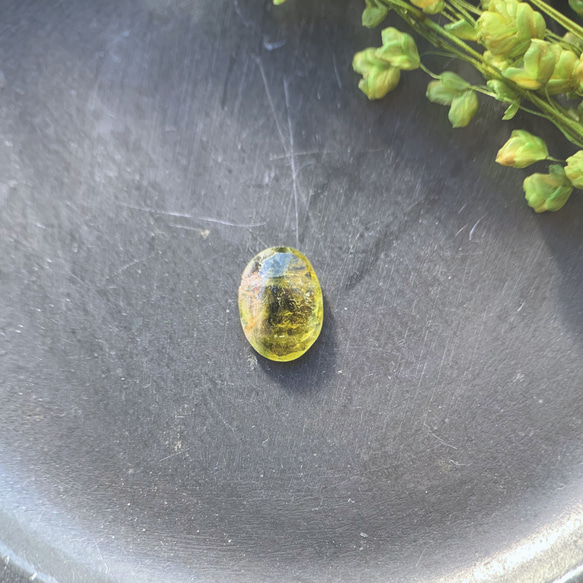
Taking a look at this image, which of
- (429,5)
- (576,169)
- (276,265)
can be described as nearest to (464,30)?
(429,5)

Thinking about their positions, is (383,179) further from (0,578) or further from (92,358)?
(0,578)

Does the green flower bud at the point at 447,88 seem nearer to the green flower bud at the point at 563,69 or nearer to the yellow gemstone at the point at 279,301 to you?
the green flower bud at the point at 563,69

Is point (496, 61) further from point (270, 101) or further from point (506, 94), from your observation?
point (270, 101)

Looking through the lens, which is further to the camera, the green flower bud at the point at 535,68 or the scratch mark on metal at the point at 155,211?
the scratch mark on metal at the point at 155,211

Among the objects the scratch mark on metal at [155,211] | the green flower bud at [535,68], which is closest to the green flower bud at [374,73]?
the green flower bud at [535,68]

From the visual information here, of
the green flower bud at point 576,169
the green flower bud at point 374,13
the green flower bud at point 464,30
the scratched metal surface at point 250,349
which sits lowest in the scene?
the scratched metal surface at point 250,349

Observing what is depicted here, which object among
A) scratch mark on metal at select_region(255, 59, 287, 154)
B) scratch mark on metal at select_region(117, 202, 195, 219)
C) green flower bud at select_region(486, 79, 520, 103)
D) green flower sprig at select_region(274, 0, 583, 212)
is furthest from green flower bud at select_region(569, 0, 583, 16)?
scratch mark on metal at select_region(117, 202, 195, 219)

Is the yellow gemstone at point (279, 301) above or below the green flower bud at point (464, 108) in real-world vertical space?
below
